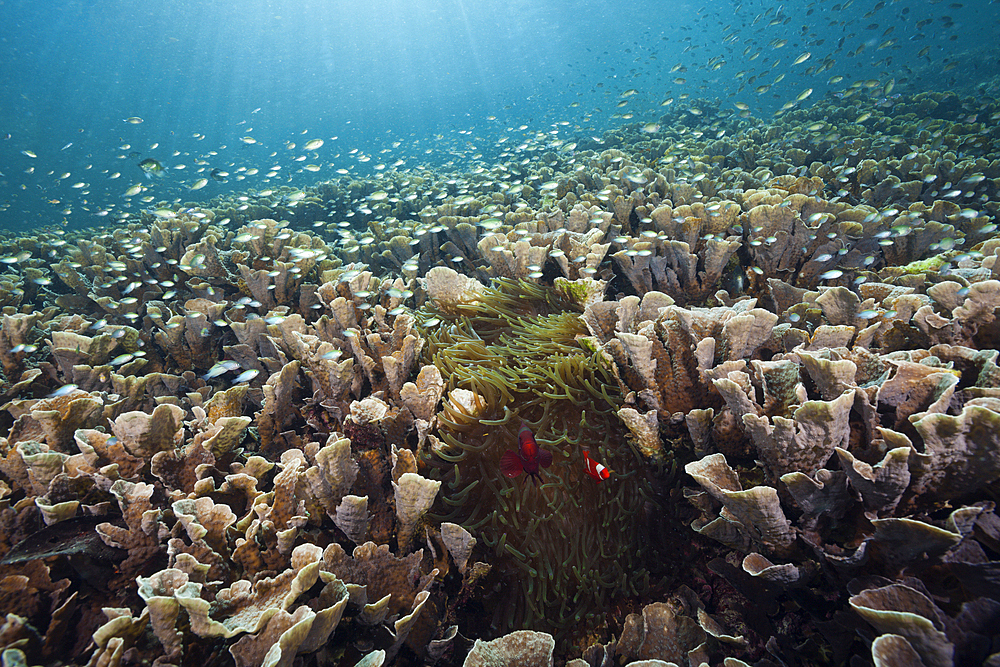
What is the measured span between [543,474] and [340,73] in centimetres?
11166

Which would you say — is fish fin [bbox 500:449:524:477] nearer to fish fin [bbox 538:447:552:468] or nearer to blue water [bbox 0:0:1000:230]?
fish fin [bbox 538:447:552:468]

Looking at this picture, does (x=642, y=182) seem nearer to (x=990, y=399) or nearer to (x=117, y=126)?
(x=990, y=399)

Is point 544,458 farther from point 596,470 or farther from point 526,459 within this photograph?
point 596,470

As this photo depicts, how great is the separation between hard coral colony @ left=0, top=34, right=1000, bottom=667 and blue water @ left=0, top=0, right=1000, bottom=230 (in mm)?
16243

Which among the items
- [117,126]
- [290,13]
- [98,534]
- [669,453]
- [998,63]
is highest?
[290,13]

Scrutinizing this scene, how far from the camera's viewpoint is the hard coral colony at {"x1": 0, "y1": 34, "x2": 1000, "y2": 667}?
4.55 ft

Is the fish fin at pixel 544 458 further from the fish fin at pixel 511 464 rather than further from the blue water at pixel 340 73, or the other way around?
the blue water at pixel 340 73

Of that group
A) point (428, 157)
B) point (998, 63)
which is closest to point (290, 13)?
point (428, 157)

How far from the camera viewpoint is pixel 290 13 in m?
70.6

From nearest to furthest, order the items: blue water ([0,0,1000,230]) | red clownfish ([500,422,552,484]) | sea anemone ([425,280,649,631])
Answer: red clownfish ([500,422,552,484])
sea anemone ([425,280,649,631])
blue water ([0,0,1000,230])

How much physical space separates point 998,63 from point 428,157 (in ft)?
92.1

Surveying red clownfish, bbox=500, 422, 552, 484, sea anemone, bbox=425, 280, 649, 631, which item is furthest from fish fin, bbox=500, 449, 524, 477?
sea anemone, bbox=425, 280, 649, 631

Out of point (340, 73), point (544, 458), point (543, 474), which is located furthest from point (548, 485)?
point (340, 73)

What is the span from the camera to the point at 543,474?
2.15 m
